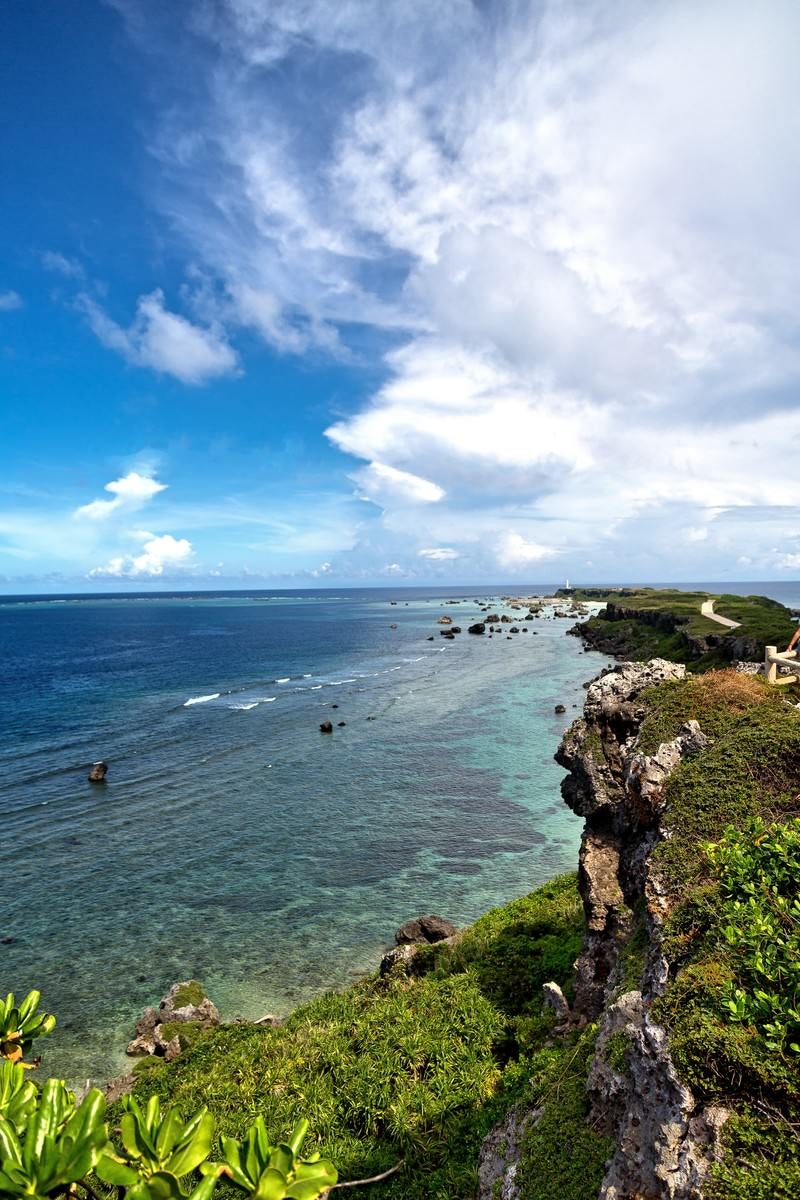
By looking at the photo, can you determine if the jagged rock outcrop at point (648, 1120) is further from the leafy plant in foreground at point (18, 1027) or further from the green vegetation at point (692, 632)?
the green vegetation at point (692, 632)

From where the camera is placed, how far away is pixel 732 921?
8.05 metres

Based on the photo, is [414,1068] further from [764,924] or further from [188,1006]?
[188,1006]

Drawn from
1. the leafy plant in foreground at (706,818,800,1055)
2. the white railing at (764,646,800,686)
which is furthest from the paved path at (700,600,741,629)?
the leafy plant in foreground at (706,818,800,1055)

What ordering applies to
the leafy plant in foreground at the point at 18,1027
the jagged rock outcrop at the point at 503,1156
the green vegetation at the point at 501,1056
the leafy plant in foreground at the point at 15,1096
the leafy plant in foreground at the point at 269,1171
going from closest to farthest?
the leafy plant in foreground at the point at 269,1171 < the green vegetation at the point at 501,1056 < the leafy plant in foreground at the point at 15,1096 < the leafy plant in foreground at the point at 18,1027 < the jagged rock outcrop at the point at 503,1156

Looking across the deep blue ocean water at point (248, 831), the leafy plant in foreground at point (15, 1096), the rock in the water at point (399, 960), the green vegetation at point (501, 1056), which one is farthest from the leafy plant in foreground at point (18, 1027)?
the deep blue ocean water at point (248, 831)

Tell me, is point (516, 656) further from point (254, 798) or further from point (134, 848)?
point (134, 848)

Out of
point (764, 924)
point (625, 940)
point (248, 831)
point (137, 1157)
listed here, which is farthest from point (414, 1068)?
point (248, 831)

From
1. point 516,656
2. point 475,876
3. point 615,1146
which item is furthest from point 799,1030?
point 516,656

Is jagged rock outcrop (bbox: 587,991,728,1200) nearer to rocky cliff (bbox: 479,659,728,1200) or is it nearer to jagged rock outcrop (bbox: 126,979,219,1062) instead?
rocky cliff (bbox: 479,659,728,1200)

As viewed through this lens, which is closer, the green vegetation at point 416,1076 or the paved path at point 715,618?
the green vegetation at point 416,1076

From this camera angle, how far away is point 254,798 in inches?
1727

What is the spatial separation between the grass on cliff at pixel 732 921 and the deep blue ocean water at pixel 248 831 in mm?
18755

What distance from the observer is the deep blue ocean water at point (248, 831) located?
997 inches

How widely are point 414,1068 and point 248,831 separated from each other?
27.1 m
